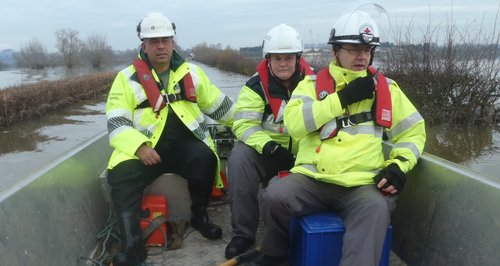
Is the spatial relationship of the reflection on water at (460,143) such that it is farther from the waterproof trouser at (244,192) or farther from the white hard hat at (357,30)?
the white hard hat at (357,30)

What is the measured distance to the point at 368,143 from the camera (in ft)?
8.18

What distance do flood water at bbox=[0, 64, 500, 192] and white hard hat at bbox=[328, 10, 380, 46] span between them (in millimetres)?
4509

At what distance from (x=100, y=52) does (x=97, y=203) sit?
272ft

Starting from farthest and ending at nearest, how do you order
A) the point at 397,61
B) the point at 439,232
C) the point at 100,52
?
the point at 100,52 → the point at 397,61 → the point at 439,232

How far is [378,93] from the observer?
253cm

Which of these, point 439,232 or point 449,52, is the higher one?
point 449,52

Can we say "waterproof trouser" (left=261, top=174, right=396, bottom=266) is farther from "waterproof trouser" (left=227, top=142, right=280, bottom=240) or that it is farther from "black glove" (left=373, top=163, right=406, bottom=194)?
"waterproof trouser" (left=227, top=142, right=280, bottom=240)

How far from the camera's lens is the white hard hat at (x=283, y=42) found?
10.2 feet

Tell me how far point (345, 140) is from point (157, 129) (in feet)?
4.78

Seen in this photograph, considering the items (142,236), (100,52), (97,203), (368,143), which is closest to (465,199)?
(368,143)

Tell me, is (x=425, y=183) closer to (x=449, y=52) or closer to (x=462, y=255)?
(x=462, y=255)

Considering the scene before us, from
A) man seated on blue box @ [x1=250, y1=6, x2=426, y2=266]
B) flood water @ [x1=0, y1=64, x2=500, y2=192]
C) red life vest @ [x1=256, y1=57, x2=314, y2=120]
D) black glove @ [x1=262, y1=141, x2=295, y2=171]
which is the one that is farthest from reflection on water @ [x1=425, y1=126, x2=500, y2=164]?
man seated on blue box @ [x1=250, y1=6, x2=426, y2=266]

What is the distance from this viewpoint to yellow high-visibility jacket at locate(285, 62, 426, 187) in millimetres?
2434

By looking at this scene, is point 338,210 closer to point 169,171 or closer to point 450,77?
point 169,171
